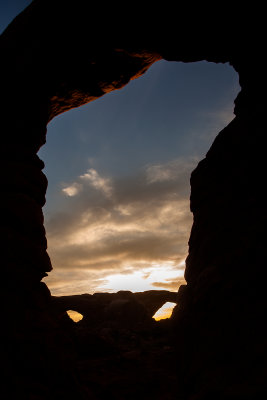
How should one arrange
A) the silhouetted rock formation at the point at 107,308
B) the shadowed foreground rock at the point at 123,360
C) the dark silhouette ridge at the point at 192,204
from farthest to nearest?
the silhouetted rock formation at the point at 107,308, the shadowed foreground rock at the point at 123,360, the dark silhouette ridge at the point at 192,204

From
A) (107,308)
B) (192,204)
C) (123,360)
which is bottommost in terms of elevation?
(107,308)

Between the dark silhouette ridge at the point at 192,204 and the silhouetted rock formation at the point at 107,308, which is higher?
the dark silhouette ridge at the point at 192,204

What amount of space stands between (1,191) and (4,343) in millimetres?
3010

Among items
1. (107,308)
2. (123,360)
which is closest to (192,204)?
(123,360)

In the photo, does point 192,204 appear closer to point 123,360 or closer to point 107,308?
point 123,360

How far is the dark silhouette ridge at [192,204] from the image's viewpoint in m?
3.17

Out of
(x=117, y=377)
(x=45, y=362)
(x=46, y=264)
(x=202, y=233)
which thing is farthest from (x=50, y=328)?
(x=117, y=377)

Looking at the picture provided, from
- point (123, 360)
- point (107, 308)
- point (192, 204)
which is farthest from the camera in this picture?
point (107, 308)

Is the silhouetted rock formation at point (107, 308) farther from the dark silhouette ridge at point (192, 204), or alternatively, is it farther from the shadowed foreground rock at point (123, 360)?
the dark silhouette ridge at point (192, 204)

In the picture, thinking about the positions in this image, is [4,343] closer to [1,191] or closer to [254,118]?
[1,191]

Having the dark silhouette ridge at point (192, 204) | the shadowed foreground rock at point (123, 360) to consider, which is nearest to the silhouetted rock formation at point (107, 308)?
the shadowed foreground rock at point (123, 360)

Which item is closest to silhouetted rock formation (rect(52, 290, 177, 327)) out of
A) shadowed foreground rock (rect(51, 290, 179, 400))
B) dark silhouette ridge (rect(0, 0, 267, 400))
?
shadowed foreground rock (rect(51, 290, 179, 400))

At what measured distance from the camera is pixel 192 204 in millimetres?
5266

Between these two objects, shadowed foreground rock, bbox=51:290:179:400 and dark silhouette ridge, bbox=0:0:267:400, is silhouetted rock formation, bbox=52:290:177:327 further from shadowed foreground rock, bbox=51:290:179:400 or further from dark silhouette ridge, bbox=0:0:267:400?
dark silhouette ridge, bbox=0:0:267:400
